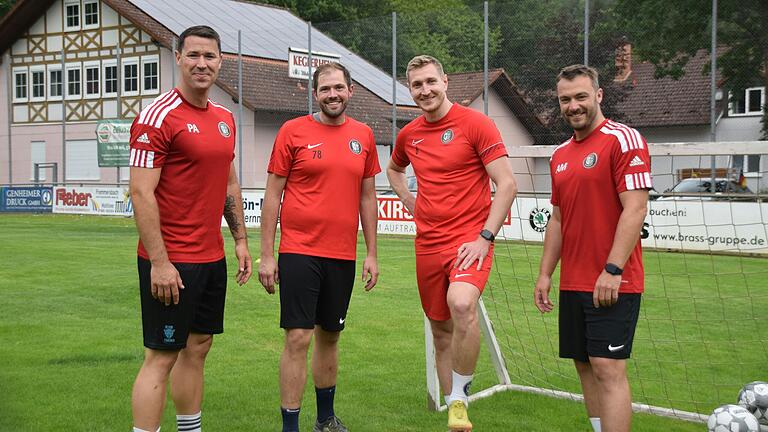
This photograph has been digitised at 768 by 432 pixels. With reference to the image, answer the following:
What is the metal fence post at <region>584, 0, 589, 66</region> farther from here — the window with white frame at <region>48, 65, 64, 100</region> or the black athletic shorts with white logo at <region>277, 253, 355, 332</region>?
the window with white frame at <region>48, 65, 64, 100</region>

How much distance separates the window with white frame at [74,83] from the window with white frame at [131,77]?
2393 millimetres

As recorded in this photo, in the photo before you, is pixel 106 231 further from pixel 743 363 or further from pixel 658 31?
pixel 743 363

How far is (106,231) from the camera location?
78.9 ft

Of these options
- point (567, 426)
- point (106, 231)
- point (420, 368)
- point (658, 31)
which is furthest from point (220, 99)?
point (567, 426)

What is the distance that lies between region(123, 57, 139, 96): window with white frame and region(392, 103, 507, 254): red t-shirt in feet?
104

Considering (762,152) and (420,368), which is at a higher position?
(762,152)

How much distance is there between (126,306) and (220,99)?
21.5m

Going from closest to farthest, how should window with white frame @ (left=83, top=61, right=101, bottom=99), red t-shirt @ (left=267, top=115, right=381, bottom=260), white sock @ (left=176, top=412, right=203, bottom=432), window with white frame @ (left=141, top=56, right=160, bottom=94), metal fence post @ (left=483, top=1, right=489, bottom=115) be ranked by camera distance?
white sock @ (left=176, top=412, right=203, bottom=432)
red t-shirt @ (left=267, top=115, right=381, bottom=260)
metal fence post @ (left=483, top=1, right=489, bottom=115)
window with white frame @ (left=141, top=56, right=160, bottom=94)
window with white frame @ (left=83, top=61, right=101, bottom=99)

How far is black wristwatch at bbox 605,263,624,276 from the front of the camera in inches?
180

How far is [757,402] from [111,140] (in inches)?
1143

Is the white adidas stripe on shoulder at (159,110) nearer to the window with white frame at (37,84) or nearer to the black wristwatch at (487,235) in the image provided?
the black wristwatch at (487,235)

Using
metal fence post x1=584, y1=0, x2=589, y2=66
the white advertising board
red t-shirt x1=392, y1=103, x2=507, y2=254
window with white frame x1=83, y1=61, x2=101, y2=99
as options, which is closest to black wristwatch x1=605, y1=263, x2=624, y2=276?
red t-shirt x1=392, y1=103, x2=507, y2=254

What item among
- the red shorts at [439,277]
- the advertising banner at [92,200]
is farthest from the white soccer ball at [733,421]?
the advertising banner at [92,200]

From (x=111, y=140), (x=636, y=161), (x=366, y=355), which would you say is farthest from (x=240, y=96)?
(x=636, y=161)
